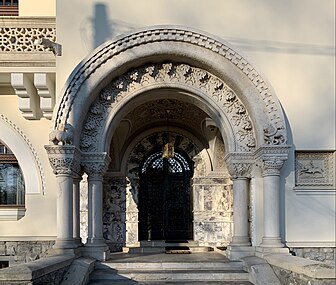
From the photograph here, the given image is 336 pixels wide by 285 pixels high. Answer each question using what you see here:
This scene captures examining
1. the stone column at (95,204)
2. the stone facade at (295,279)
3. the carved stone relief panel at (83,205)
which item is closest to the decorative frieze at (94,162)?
the stone column at (95,204)

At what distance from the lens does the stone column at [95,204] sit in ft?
31.0

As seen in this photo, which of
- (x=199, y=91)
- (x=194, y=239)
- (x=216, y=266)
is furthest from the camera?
(x=194, y=239)

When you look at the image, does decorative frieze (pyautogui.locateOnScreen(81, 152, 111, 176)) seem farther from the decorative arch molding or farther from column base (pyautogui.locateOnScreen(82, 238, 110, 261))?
the decorative arch molding

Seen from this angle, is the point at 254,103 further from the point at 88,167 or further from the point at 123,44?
the point at 88,167

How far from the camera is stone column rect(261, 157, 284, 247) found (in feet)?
29.7

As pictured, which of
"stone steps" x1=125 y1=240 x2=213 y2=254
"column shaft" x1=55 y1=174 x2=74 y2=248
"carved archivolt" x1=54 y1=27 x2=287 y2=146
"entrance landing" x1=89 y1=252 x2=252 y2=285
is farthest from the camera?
"stone steps" x1=125 y1=240 x2=213 y2=254

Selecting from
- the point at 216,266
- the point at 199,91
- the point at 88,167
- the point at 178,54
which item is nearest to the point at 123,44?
the point at 178,54

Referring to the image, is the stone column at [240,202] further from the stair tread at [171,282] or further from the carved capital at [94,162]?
the carved capital at [94,162]

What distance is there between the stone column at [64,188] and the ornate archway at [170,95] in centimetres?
2

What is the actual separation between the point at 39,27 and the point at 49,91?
48.8 inches

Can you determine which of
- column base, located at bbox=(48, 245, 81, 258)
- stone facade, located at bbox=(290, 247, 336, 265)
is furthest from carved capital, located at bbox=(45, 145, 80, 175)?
stone facade, located at bbox=(290, 247, 336, 265)

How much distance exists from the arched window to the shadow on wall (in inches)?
131

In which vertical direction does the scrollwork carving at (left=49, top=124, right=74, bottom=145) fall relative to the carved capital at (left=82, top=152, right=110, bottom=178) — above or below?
above

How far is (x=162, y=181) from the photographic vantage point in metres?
13.6
